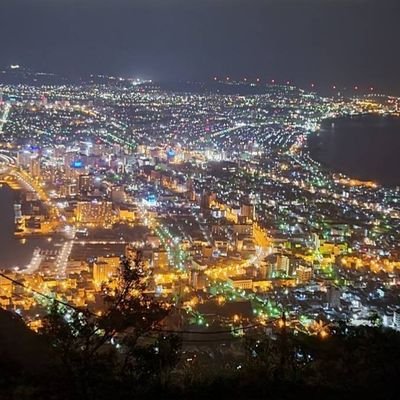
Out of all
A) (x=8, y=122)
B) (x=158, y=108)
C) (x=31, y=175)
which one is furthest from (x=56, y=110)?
(x=31, y=175)

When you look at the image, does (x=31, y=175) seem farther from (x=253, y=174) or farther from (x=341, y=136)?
(x=341, y=136)

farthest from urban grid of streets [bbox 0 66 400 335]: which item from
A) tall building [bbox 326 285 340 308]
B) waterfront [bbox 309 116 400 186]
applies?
waterfront [bbox 309 116 400 186]

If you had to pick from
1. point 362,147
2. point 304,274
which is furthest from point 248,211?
point 362,147

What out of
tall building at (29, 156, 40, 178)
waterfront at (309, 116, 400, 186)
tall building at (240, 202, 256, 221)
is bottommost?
tall building at (240, 202, 256, 221)

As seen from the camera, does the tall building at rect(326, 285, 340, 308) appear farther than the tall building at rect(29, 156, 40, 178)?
No

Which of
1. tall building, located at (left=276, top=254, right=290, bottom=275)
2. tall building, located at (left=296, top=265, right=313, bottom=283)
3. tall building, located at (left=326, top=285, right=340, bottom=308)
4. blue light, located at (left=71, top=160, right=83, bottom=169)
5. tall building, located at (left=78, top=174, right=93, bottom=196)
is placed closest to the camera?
tall building, located at (left=326, top=285, right=340, bottom=308)

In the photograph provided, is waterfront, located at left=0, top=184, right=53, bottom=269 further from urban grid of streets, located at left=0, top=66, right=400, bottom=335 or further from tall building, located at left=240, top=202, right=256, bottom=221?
tall building, located at left=240, top=202, right=256, bottom=221

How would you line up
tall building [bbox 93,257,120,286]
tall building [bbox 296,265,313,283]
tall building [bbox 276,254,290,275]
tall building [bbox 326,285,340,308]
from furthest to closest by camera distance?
1. tall building [bbox 276,254,290,275]
2. tall building [bbox 296,265,313,283]
3. tall building [bbox 93,257,120,286]
4. tall building [bbox 326,285,340,308]

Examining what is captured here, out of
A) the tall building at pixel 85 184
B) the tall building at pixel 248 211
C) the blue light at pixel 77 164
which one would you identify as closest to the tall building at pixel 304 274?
the tall building at pixel 248 211
